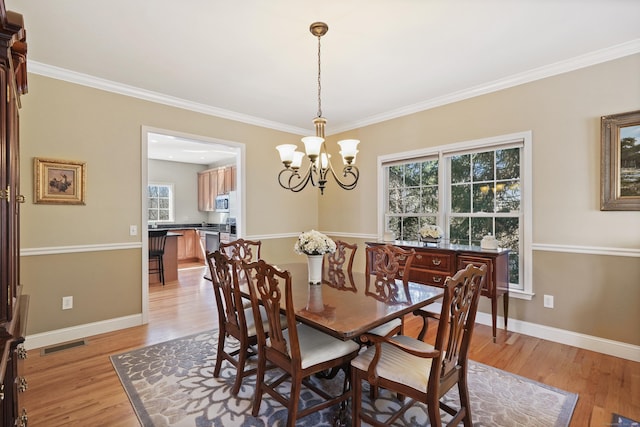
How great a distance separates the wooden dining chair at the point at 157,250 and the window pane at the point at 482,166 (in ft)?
15.9

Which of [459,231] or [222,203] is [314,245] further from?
[222,203]

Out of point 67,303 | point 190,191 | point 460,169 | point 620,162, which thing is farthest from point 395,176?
point 190,191

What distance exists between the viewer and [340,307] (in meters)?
1.89

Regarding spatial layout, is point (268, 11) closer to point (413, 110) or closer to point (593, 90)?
point (413, 110)

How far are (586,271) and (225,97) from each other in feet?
13.9

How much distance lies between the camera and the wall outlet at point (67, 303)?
3.15 meters

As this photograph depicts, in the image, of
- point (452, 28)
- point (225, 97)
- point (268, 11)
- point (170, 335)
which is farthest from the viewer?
point (225, 97)

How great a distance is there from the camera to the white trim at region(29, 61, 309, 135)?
9.90ft

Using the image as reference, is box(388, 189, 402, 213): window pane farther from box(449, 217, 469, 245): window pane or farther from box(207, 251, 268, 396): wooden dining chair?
box(207, 251, 268, 396): wooden dining chair

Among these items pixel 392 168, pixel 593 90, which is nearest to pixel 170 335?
pixel 392 168

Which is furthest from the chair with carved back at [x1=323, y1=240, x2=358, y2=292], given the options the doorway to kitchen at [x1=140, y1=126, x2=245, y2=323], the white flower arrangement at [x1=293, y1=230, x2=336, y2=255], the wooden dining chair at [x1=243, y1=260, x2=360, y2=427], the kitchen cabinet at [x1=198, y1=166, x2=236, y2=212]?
the kitchen cabinet at [x1=198, y1=166, x2=236, y2=212]

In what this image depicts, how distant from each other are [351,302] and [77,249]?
9.72 ft

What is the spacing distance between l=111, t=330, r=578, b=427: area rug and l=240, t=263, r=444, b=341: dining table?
28.3 inches

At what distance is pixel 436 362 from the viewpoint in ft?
4.83
